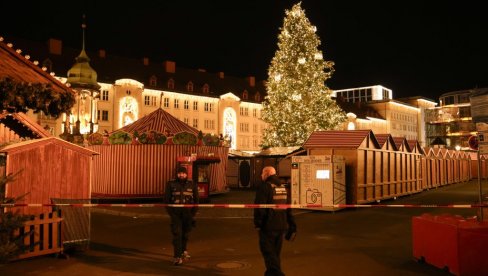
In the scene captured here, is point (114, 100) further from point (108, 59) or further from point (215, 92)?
point (215, 92)

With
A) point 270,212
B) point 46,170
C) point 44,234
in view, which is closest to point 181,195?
point 270,212

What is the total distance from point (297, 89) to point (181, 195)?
1066 inches

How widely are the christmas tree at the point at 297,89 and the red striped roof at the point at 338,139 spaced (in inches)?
585

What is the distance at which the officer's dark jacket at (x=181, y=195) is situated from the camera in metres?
9.12

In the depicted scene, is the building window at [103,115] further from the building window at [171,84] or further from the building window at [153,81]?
the building window at [171,84]

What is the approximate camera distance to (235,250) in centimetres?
1030

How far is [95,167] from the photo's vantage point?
2380cm

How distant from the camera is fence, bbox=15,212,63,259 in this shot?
8.93 m

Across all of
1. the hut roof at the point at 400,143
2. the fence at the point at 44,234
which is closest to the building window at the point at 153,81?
the hut roof at the point at 400,143

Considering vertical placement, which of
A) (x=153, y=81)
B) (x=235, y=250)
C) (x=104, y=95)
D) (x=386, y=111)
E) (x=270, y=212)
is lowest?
(x=235, y=250)

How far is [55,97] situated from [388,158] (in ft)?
60.0

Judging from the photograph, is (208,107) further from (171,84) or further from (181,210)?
(181,210)

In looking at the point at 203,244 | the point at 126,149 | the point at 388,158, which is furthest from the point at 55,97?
the point at 388,158

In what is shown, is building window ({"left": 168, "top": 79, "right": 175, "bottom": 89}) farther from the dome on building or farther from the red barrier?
the red barrier
